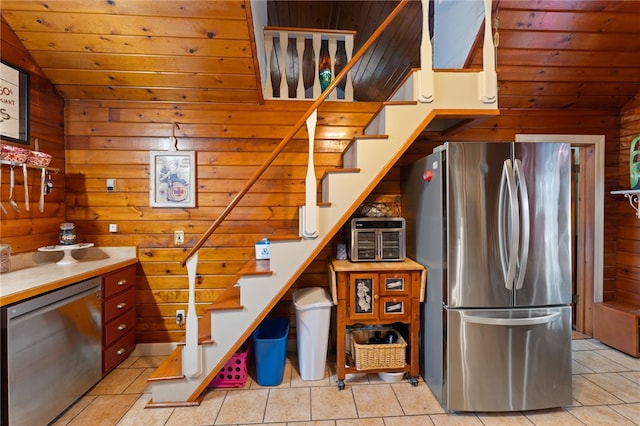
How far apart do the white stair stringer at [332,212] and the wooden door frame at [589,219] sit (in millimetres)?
1324

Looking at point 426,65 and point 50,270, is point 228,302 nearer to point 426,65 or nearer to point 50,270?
point 50,270

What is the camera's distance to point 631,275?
109 inches

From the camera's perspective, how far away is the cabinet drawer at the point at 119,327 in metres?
2.21

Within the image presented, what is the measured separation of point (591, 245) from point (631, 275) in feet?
1.42

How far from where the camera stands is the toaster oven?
2229 mm

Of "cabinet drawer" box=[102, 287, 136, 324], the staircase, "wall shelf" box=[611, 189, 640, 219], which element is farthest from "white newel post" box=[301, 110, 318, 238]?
"wall shelf" box=[611, 189, 640, 219]

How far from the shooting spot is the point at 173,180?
2639 millimetres

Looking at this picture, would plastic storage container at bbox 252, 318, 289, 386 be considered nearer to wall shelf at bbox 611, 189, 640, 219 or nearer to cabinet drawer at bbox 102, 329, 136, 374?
cabinet drawer at bbox 102, 329, 136, 374

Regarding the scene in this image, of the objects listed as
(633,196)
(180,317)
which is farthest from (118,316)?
(633,196)

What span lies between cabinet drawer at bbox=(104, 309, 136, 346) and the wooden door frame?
4.06m

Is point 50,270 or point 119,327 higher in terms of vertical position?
point 50,270

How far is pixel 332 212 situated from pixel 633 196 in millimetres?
3041

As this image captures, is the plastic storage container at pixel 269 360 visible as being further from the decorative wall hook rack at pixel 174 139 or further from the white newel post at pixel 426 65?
the white newel post at pixel 426 65

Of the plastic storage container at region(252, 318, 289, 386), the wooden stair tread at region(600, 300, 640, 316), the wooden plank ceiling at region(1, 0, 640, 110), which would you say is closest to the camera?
the wooden plank ceiling at region(1, 0, 640, 110)
